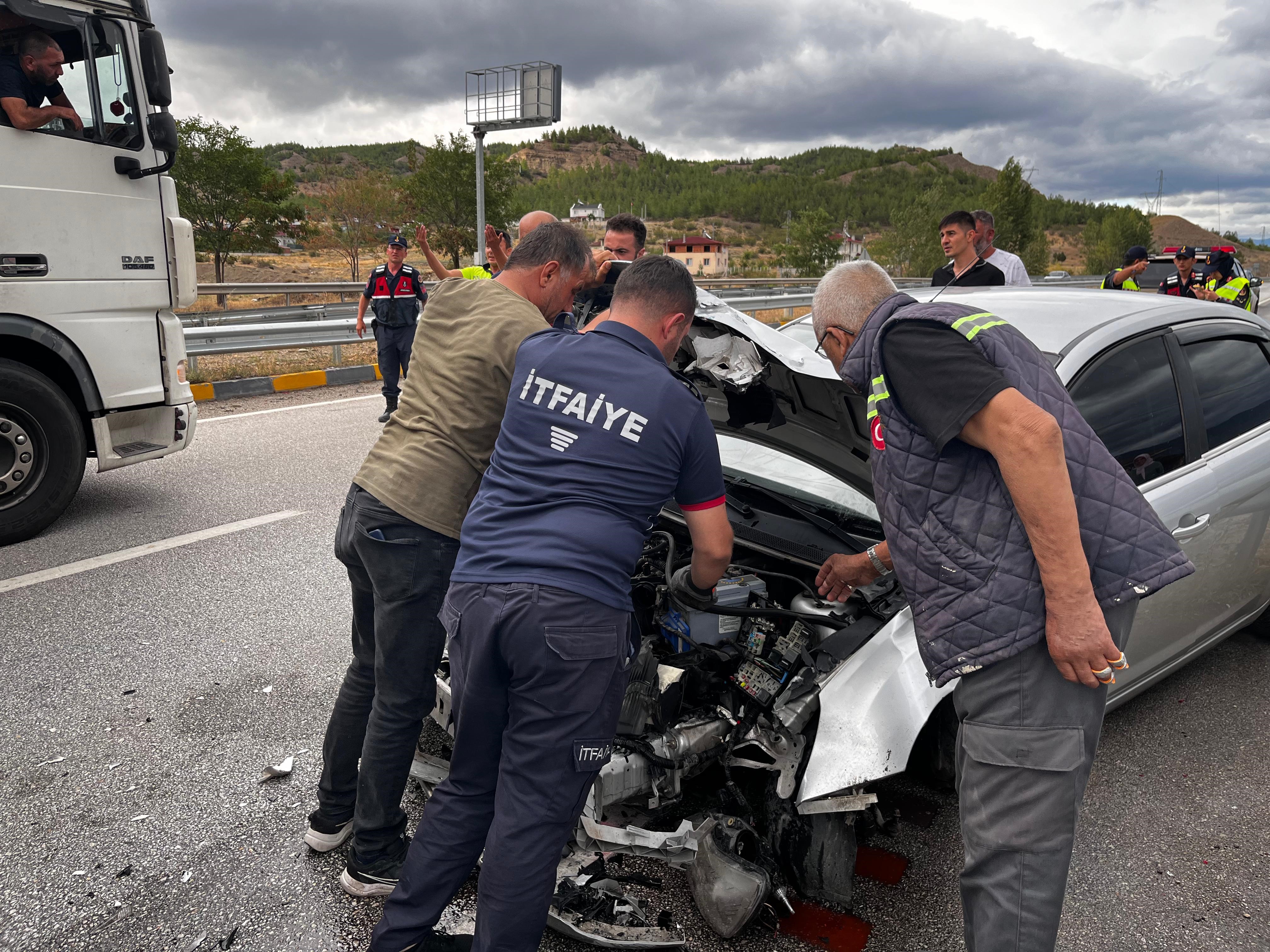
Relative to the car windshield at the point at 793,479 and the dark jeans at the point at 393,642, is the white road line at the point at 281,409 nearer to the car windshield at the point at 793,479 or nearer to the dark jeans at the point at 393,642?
the car windshield at the point at 793,479

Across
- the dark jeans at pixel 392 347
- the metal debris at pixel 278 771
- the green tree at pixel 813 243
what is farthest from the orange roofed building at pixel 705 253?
the metal debris at pixel 278 771

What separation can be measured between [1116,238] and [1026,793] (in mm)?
96503

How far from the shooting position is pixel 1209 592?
10.1 feet

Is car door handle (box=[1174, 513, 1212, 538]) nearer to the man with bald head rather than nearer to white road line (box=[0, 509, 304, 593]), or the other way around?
white road line (box=[0, 509, 304, 593])

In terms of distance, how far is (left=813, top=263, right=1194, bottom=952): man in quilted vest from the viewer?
1.70m

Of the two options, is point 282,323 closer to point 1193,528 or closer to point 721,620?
point 721,620

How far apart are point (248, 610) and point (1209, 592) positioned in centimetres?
422

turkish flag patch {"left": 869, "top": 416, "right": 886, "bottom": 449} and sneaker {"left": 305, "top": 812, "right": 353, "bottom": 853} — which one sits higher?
turkish flag patch {"left": 869, "top": 416, "right": 886, "bottom": 449}

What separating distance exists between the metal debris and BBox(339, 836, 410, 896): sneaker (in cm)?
65

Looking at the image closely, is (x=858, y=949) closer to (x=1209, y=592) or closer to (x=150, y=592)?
(x=1209, y=592)

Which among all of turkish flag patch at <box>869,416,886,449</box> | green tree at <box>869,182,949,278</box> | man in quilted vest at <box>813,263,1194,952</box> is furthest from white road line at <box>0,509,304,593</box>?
green tree at <box>869,182,949,278</box>

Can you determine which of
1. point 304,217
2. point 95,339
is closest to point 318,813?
point 95,339

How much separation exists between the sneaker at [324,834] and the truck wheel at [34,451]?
3.69 metres

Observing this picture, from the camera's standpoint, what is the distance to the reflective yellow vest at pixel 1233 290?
27.8ft
